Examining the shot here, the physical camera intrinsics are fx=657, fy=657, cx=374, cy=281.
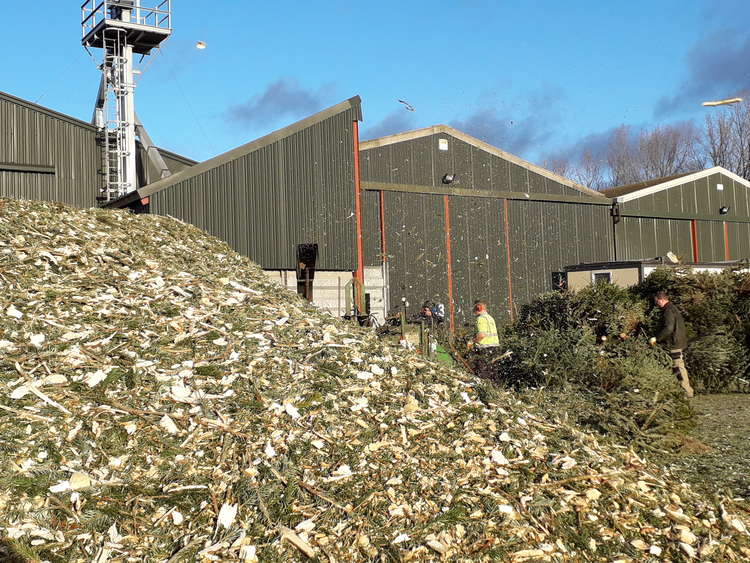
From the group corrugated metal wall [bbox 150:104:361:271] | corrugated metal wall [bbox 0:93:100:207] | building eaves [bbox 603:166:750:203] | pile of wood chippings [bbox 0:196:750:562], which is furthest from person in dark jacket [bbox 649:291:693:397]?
corrugated metal wall [bbox 0:93:100:207]

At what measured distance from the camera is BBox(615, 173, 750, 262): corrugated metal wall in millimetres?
25797

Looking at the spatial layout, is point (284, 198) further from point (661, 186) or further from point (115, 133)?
point (661, 186)

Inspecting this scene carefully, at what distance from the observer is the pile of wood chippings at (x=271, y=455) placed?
4.48 metres

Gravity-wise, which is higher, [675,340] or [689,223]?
[689,223]

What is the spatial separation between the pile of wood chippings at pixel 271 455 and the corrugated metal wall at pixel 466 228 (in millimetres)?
12222

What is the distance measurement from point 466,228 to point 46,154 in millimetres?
13377

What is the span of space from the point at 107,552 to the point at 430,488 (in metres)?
2.34

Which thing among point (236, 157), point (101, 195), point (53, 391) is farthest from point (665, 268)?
point (101, 195)

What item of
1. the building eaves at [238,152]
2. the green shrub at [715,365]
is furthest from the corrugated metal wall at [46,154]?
the green shrub at [715,365]

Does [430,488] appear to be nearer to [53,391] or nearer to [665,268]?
[53,391]

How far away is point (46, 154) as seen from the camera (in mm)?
20375

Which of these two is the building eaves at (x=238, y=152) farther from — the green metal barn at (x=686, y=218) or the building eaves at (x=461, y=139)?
the green metal barn at (x=686, y=218)

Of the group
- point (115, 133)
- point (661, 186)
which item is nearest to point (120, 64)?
point (115, 133)

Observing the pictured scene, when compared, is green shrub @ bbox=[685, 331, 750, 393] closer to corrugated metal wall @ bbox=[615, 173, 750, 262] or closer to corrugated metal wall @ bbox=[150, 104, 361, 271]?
corrugated metal wall @ bbox=[150, 104, 361, 271]
